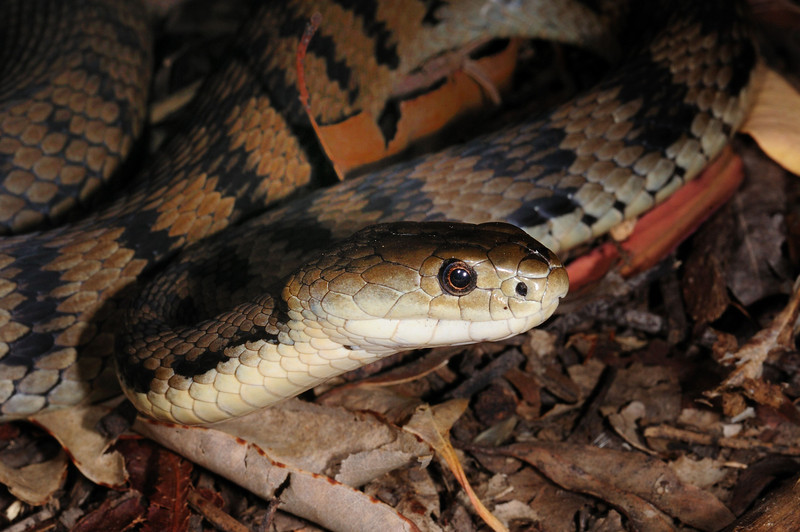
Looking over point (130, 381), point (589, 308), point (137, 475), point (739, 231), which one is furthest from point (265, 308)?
point (739, 231)

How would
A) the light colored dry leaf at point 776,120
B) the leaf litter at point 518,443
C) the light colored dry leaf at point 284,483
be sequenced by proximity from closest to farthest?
the light colored dry leaf at point 284,483 → the leaf litter at point 518,443 → the light colored dry leaf at point 776,120

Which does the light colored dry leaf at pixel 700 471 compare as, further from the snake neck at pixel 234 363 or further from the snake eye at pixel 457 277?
the snake neck at pixel 234 363

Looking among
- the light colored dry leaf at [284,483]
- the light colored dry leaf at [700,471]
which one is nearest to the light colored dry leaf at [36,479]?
the light colored dry leaf at [284,483]

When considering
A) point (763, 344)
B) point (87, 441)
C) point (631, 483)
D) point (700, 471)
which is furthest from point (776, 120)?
point (87, 441)

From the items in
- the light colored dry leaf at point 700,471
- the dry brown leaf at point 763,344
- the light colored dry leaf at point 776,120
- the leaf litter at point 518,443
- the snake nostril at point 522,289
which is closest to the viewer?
the snake nostril at point 522,289

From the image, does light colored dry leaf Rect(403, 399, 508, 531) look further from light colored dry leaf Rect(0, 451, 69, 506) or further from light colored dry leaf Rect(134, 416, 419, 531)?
light colored dry leaf Rect(0, 451, 69, 506)

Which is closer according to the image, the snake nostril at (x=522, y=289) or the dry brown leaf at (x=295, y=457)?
the snake nostril at (x=522, y=289)
